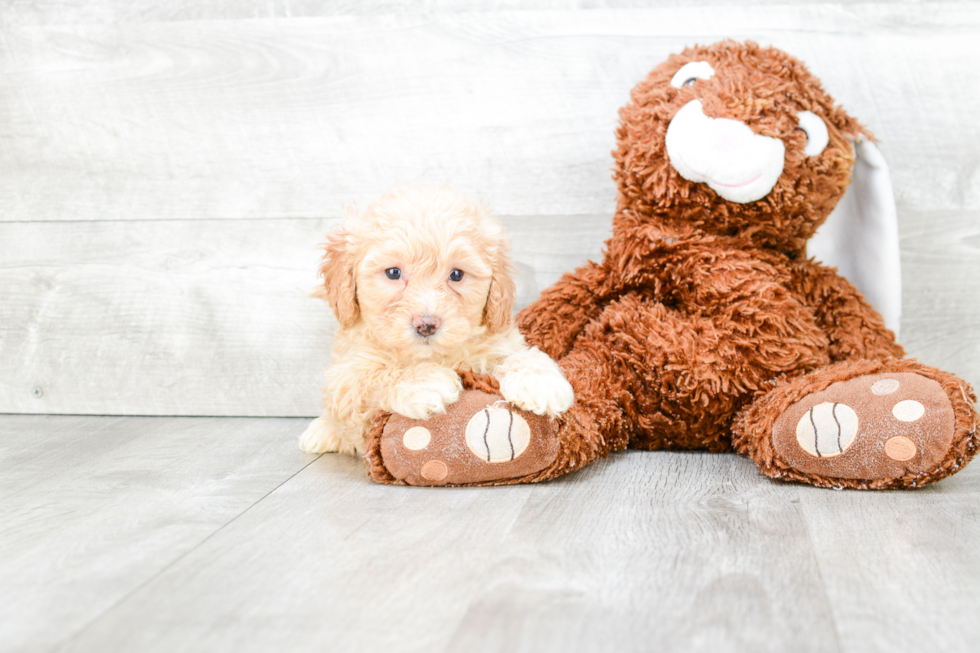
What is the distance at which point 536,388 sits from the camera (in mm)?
1226

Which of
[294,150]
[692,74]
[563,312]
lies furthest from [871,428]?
[294,150]

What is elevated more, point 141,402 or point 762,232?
point 762,232

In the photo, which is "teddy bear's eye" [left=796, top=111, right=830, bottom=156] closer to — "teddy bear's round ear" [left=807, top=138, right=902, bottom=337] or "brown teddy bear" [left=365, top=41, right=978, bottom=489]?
"brown teddy bear" [left=365, top=41, right=978, bottom=489]

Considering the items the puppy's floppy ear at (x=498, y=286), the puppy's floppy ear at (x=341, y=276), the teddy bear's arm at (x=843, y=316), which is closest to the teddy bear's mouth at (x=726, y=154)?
the teddy bear's arm at (x=843, y=316)

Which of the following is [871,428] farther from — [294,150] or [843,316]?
[294,150]

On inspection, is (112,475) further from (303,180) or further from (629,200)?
(629,200)

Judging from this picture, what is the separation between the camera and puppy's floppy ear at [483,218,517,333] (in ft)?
4.26

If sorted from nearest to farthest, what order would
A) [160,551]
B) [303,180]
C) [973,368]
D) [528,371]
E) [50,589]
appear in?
[50,589]
[160,551]
[528,371]
[973,368]
[303,180]

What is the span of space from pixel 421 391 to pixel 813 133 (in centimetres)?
80

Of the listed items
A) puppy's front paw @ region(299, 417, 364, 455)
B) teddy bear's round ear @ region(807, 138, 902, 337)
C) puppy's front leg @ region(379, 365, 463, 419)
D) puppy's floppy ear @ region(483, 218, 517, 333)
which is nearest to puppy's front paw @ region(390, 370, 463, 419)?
puppy's front leg @ region(379, 365, 463, 419)

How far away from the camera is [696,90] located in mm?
1400

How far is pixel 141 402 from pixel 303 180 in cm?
64

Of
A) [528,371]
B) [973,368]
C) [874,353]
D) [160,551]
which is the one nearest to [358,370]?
[528,371]

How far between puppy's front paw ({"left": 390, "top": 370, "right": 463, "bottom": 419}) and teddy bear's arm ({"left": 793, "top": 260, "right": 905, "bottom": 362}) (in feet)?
2.24
